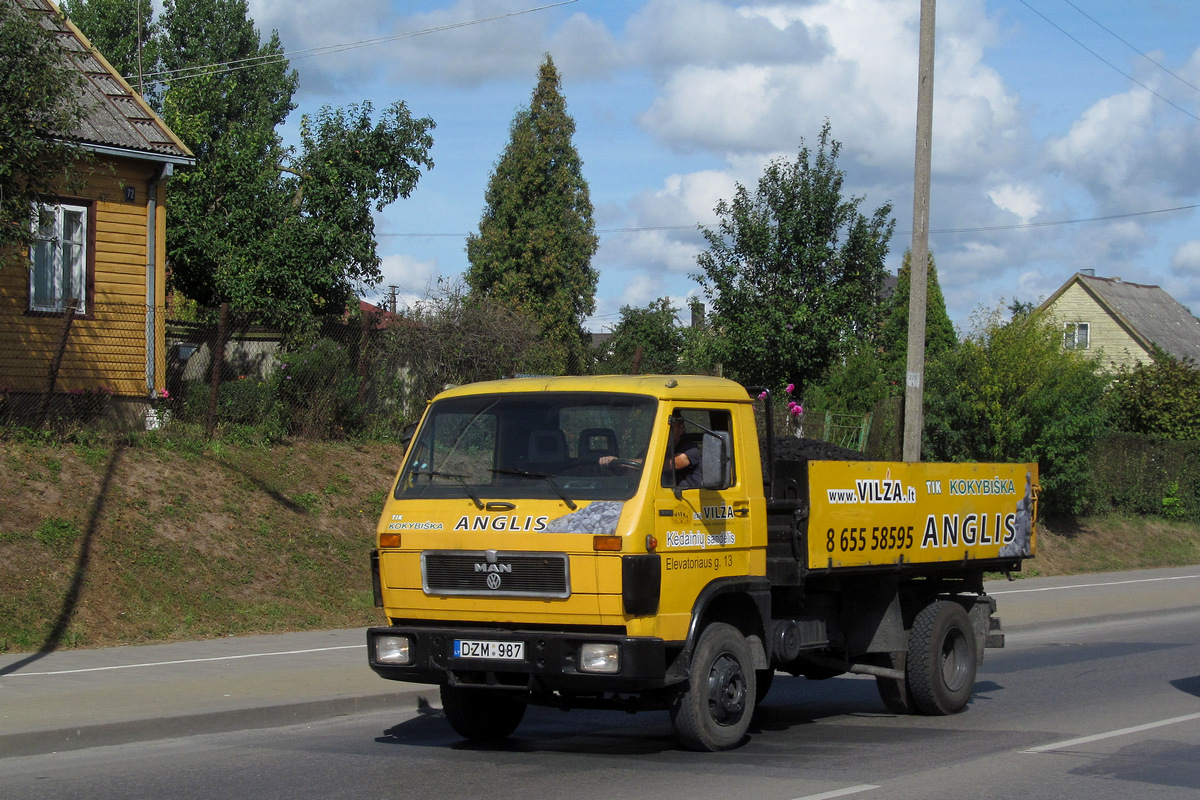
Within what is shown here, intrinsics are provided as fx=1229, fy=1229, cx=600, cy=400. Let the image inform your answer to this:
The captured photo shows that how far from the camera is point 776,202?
72.5ft

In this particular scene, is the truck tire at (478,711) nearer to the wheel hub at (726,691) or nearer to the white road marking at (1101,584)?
the wheel hub at (726,691)

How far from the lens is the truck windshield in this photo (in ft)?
24.6

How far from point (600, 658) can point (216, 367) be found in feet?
37.2

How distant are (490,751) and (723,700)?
66.0 inches

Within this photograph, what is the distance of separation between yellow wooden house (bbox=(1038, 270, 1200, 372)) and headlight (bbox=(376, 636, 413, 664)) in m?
52.6

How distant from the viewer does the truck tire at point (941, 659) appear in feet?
31.7

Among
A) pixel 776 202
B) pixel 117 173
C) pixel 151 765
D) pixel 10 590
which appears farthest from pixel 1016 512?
pixel 117 173

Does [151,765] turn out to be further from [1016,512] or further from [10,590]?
[1016,512]

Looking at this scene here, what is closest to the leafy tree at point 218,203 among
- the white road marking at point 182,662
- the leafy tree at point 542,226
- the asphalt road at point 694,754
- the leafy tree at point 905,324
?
the white road marking at point 182,662

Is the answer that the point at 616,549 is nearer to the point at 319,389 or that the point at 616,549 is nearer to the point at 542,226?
the point at 319,389

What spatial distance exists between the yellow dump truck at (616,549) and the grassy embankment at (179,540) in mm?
5866

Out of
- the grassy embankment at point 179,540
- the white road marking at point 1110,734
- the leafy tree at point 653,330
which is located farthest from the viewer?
the leafy tree at point 653,330

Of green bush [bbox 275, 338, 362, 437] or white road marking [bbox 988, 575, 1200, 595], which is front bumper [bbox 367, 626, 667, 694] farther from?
white road marking [bbox 988, 575, 1200, 595]

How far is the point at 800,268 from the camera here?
2198 centimetres
